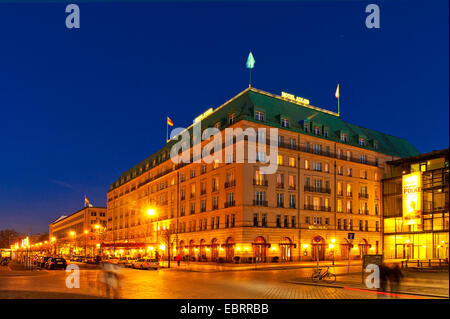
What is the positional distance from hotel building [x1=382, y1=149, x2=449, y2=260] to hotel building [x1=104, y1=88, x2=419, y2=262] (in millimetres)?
2048

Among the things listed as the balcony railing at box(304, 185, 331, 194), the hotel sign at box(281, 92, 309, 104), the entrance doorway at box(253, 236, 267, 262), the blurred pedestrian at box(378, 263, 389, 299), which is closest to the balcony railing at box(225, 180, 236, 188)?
the entrance doorway at box(253, 236, 267, 262)

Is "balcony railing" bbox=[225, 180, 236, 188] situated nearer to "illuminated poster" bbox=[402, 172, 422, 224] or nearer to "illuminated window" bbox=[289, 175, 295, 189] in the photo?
"illuminated window" bbox=[289, 175, 295, 189]

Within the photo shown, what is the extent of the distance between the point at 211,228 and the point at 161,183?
28994 mm

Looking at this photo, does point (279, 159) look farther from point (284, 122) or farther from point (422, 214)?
point (422, 214)

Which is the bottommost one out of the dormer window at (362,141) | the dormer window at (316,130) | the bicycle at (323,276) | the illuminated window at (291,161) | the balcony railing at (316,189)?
the bicycle at (323,276)

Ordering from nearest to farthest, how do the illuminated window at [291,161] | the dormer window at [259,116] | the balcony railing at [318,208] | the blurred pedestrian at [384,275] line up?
the blurred pedestrian at [384,275] < the dormer window at [259,116] < the illuminated window at [291,161] < the balcony railing at [318,208]

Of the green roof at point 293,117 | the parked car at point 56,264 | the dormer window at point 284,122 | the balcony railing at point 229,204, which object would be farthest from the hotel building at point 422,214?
the parked car at point 56,264

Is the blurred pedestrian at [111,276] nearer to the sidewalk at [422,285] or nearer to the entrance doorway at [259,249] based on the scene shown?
the sidewalk at [422,285]

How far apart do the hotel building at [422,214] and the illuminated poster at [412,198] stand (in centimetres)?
1092

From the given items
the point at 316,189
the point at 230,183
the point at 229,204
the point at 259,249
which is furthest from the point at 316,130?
the point at 259,249

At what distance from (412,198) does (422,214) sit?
19318 mm

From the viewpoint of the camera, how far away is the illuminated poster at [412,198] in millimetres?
40906
